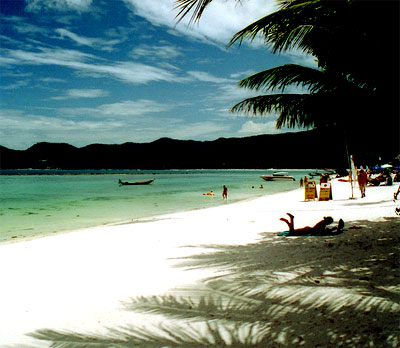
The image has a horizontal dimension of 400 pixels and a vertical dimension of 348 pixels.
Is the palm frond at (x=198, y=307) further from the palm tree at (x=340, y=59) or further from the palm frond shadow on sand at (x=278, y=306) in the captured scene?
the palm tree at (x=340, y=59)

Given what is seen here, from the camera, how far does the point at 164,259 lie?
5012mm

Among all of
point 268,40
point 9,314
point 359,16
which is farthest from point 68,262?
point 359,16

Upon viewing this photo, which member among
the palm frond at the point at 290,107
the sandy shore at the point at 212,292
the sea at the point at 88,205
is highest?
the palm frond at the point at 290,107

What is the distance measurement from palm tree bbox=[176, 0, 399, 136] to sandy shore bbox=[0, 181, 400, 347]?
2.23 meters

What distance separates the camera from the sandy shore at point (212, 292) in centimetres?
256

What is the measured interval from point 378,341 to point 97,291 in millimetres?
2677

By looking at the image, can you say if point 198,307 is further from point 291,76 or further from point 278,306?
point 291,76

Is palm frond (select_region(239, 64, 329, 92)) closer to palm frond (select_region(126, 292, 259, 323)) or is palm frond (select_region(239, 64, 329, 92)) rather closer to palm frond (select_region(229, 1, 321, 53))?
palm frond (select_region(229, 1, 321, 53))

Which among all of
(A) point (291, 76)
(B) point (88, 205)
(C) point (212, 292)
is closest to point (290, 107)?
(A) point (291, 76)

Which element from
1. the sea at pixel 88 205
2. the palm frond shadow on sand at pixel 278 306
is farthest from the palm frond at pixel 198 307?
the sea at pixel 88 205

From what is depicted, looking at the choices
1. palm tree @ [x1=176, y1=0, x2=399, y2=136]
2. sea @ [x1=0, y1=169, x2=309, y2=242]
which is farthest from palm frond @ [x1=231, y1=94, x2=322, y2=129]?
sea @ [x1=0, y1=169, x2=309, y2=242]

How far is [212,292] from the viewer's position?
3467 mm

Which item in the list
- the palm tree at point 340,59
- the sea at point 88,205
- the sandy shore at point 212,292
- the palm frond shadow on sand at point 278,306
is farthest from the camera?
the sea at point 88,205

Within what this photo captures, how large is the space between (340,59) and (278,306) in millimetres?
4019
